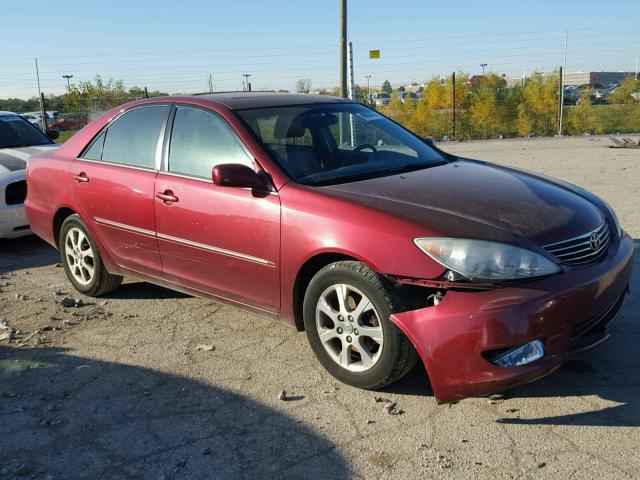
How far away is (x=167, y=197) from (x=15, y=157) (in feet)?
13.8

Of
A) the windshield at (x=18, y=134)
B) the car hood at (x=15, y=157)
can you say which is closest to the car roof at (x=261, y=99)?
the car hood at (x=15, y=157)

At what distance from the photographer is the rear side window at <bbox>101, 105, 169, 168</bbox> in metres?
4.68

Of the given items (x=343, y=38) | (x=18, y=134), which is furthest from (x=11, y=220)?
(x=343, y=38)

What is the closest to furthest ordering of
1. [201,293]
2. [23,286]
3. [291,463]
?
[291,463] < [201,293] < [23,286]

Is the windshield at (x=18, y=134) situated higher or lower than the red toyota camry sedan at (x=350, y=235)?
higher

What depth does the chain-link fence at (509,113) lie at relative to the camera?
20828 millimetres

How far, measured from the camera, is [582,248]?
3.35 m

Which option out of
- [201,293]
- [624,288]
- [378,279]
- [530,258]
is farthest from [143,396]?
[624,288]

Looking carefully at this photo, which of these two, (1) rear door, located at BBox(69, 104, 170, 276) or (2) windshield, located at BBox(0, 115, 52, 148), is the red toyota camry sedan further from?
(2) windshield, located at BBox(0, 115, 52, 148)

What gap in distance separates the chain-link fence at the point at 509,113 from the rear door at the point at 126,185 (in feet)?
54.8

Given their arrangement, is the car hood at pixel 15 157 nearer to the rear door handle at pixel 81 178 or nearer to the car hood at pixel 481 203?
the rear door handle at pixel 81 178

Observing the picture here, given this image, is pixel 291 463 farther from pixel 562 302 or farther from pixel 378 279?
pixel 562 302

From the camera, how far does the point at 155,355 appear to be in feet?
13.7

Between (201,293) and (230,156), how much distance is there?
981 millimetres
